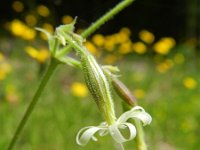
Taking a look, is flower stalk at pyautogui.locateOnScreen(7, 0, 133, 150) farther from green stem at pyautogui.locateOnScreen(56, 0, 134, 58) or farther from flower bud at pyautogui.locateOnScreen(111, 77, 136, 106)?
flower bud at pyautogui.locateOnScreen(111, 77, 136, 106)

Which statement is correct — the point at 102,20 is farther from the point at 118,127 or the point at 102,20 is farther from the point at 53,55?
the point at 118,127

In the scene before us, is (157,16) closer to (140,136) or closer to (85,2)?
(85,2)

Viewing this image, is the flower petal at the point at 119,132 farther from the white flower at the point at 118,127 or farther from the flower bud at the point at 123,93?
the flower bud at the point at 123,93

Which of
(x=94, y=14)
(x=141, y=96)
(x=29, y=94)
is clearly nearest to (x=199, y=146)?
(x=141, y=96)

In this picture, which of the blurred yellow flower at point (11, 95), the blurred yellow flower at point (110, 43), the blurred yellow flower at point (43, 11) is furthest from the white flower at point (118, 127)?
the blurred yellow flower at point (110, 43)

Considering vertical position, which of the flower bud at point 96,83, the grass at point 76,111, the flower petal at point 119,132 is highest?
the grass at point 76,111

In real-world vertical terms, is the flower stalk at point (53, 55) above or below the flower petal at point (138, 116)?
above

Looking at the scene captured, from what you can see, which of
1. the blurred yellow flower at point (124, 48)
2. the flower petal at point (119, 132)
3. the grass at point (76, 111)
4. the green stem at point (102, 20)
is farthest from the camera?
the blurred yellow flower at point (124, 48)
